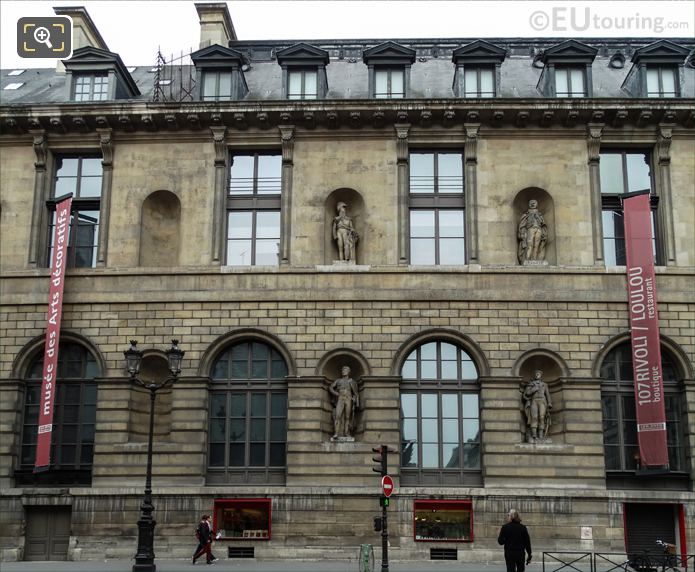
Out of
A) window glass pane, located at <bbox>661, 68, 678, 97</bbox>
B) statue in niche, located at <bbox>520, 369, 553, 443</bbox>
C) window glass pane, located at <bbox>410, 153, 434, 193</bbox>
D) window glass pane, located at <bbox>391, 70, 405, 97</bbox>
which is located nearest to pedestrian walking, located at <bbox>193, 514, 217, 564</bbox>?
statue in niche, located at <bbox>520, 369, 553, 443</bbox>

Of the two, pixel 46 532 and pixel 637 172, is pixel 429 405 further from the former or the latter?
pixel 46 532

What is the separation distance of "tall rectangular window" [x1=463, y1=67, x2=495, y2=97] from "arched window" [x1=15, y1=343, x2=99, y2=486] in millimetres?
16220

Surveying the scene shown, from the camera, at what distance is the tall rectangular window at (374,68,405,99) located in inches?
1332

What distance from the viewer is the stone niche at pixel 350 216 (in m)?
32.2

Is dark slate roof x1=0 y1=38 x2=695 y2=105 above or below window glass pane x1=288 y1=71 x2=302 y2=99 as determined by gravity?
above

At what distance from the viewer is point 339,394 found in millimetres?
30734

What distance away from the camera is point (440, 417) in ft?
101

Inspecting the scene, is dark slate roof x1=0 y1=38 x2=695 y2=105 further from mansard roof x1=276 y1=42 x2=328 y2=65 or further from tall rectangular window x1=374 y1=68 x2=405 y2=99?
mansard roof x1=276 y1=42 x2=328 y2=65

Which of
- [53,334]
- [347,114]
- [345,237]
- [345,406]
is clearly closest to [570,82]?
[347,114]

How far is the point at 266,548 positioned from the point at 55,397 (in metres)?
8.83

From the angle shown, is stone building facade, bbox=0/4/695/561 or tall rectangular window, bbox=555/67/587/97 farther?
tall rectangular window, bbox=555/67/587/97

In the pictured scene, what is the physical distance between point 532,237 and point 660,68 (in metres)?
8.08

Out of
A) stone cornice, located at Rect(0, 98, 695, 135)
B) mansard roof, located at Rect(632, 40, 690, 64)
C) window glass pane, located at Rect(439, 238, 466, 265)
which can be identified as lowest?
window glass pane, located at Rect(439, 238, 466, 265)

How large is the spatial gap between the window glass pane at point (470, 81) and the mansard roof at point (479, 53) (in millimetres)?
341
